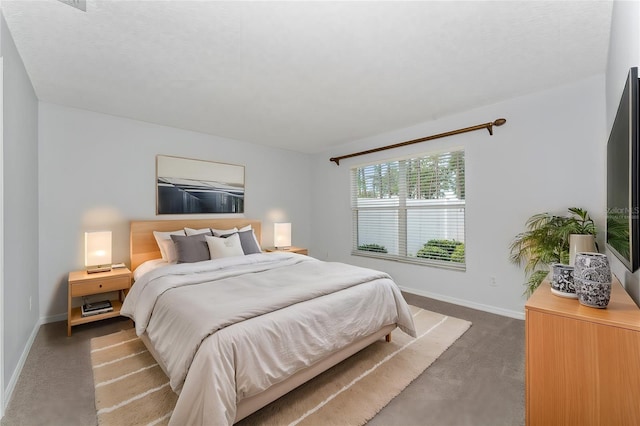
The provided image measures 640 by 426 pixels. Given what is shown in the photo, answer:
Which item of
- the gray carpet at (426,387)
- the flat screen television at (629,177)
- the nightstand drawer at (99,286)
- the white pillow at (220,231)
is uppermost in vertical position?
the flat screen television at (629,177)

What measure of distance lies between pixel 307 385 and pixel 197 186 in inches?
127

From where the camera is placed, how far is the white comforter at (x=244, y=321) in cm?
149

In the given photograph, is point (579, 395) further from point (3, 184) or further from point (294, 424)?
point (3, 184)

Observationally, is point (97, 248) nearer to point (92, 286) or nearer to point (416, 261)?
point (92, 286)

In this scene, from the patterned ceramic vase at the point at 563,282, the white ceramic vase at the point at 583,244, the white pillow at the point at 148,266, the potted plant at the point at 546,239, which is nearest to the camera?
the patterned ceramic vase at the point at 563,282

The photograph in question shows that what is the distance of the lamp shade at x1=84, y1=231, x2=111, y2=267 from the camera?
3096 mm

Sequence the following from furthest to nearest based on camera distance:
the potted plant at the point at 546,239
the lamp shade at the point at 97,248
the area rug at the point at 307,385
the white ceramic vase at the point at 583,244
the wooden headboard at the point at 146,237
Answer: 1. the wooden headboard at the point at 146,237
2. the lamp shade at the point at 97,248
3. the potted plant at the point at 546,239
4. the white ceramic vase at the point at 583,244
5. the area rug at the point at 307,385

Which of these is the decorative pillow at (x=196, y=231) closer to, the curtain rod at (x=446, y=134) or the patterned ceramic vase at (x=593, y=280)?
the curtain rod at (x=446, y=134)

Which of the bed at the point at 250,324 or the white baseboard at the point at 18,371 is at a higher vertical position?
the bed at the point at 250,324

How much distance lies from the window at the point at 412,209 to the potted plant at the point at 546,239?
2.40ft

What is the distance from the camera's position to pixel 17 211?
2.16m

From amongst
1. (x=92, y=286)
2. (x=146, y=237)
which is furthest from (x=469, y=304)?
(x=92, y=286)

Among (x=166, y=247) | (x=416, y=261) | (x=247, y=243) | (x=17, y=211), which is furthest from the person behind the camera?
(x=416, y=261)

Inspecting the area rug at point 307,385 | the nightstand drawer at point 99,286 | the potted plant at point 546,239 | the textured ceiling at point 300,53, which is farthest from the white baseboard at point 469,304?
the nightstand drawer at point 99,286
